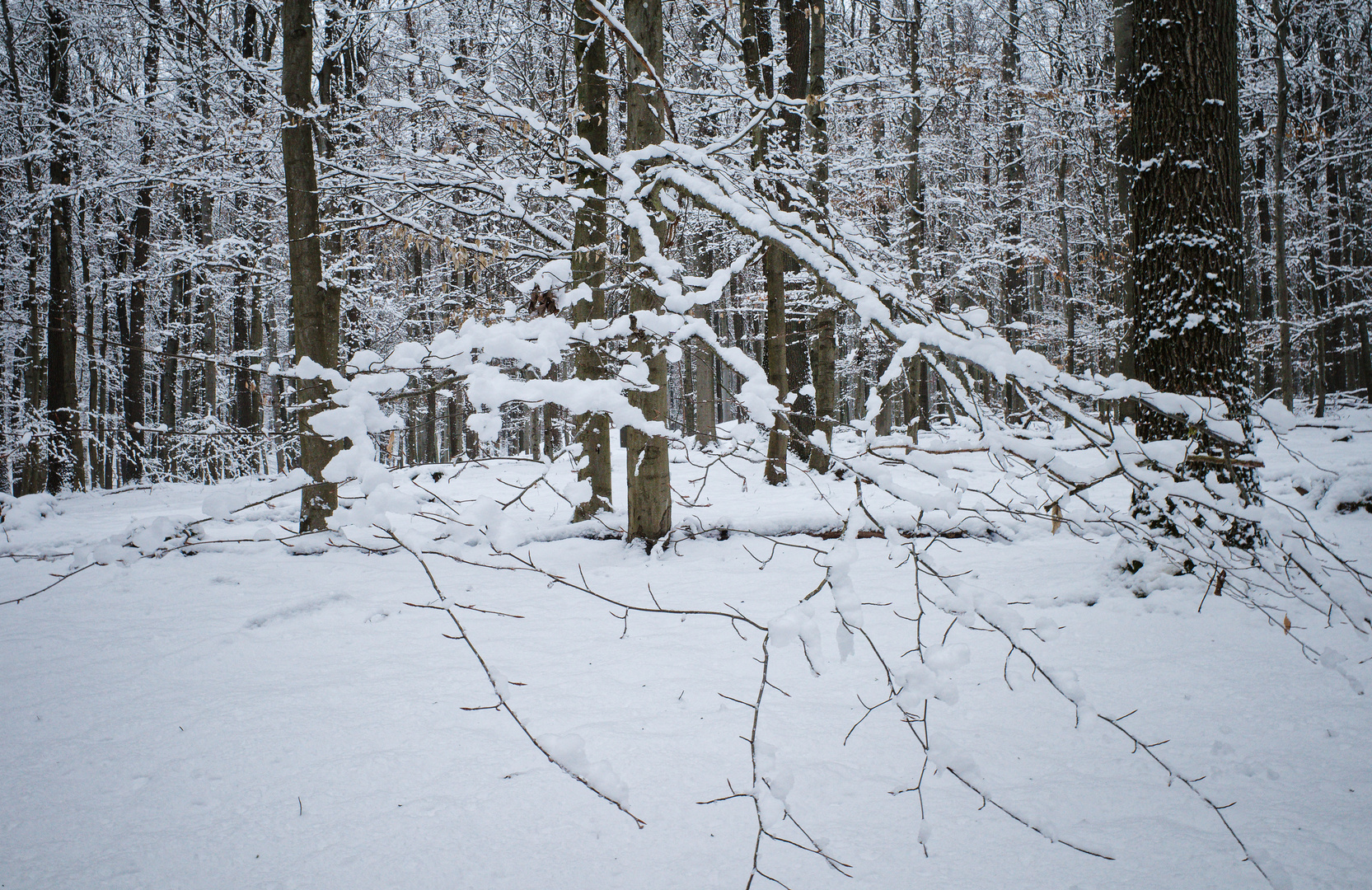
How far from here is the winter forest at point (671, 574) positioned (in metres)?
1.35

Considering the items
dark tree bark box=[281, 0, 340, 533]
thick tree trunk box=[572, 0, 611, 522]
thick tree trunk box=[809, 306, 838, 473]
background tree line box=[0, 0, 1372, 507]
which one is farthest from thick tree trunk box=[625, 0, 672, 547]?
thick tree trunk box=[809, 306, 838, 473]

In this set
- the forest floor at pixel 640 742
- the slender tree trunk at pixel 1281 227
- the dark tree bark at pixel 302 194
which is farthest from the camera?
the slender tree trunk at pixel 1281 227

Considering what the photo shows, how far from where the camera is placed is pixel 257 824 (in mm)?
2053

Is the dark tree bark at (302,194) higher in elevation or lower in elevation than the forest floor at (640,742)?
higher

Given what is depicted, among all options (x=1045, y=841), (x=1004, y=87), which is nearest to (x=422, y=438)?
(x=1004, y=87)

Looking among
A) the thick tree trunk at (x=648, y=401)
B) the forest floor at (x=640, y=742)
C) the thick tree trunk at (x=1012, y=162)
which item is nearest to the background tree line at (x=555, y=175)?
the thick tree trunk at (x=648, y=401)

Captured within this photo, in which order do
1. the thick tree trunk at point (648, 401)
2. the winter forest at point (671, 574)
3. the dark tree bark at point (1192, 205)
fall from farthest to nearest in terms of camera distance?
the thick tree trunk at point (648, 401)
the dark tree bark at point (1192, 205)
the winter forest at point (671, 574)

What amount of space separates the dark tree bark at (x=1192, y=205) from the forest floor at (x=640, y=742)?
1355 mm

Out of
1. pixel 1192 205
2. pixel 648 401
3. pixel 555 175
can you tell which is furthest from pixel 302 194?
pixel 1192 205

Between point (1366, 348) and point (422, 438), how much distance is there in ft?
A: 88.7

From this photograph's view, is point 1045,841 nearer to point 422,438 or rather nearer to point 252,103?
point 252,103

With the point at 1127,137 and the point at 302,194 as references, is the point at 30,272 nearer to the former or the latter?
the point at 302,194

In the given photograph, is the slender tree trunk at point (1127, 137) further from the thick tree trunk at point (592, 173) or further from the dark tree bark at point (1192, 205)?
the thick tree trunk at point (592, 173)

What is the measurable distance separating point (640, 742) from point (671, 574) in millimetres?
2247
